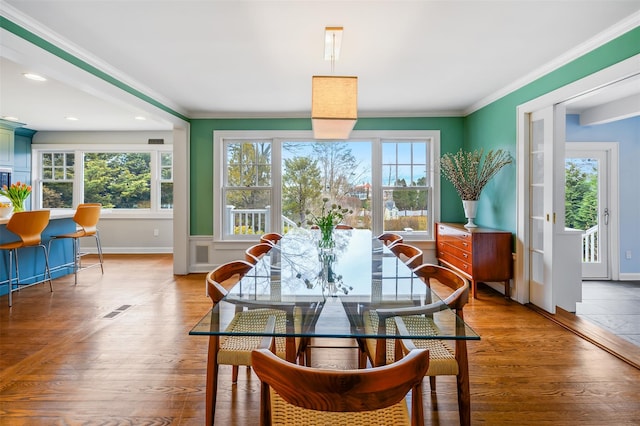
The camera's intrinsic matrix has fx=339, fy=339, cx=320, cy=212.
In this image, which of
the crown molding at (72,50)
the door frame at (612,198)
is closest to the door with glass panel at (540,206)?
the door frame at (612,198)

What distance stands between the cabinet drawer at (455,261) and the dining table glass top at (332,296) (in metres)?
1.97

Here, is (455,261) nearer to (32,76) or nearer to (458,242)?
(458,242)

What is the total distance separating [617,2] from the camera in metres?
2.26

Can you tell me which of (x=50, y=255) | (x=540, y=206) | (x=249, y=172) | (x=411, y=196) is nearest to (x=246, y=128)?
(x=249, y=172)

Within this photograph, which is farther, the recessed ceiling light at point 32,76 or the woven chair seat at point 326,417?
the recessed ceiling light at point 32,76

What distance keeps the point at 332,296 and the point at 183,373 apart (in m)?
1.44

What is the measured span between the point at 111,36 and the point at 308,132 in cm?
303

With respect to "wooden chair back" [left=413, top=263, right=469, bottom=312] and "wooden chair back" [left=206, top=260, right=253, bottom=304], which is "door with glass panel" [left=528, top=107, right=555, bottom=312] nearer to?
"wooden chair back" [left=413, top=263, right=469, bottom=312]

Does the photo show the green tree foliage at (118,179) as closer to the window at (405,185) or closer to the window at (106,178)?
the window at (106,178)

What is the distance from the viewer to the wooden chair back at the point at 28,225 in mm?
3812

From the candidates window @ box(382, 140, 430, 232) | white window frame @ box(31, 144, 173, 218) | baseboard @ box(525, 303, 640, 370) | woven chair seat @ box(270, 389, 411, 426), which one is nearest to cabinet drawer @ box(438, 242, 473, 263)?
window @ box(382, 140, 430, 232)

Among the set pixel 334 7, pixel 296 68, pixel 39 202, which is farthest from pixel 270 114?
pixel 39 202

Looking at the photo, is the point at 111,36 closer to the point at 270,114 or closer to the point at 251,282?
the point at 251,282

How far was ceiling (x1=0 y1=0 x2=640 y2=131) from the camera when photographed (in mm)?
2363
